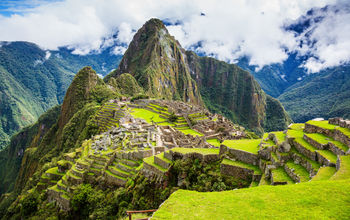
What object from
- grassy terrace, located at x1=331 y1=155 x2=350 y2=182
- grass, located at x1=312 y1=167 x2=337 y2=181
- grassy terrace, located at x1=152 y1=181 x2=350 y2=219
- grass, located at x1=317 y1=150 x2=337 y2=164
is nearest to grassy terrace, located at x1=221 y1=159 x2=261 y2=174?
grass, located at x1=317 y1=150 x2=337 y2=164

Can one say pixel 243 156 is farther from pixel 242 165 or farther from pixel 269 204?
pixel 269 204

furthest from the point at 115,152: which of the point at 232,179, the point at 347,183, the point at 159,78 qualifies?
the point at 159,78

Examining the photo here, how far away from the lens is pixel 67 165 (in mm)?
29953

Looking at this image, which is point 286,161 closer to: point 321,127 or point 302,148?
point 302,148

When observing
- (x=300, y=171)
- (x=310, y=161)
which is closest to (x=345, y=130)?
(x=310, y=161)

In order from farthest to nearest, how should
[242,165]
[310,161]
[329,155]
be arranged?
[242,165] < [310,161] < [329,155]

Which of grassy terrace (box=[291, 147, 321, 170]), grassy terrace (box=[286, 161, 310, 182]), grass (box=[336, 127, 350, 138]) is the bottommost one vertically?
grassy terrace (box=[286, 161, 310, 182])

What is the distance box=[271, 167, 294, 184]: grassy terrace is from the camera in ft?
34.2

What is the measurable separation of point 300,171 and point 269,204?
14.7 feet

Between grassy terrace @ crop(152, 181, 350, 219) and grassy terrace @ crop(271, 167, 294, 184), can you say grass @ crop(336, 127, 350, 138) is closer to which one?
grassy terrace @ crop(271, 167, 294, 184)

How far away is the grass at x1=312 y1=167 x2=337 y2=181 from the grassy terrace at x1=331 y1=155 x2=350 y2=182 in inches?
20.3

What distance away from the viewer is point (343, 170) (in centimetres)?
837

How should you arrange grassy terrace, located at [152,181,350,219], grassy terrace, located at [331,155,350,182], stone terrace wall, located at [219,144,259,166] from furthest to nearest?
stone terrace wall, located at [219,144,259,166] → grassy terrace, located at [331,155,350,182] → grassy terrace, located at [152,181,350,219]

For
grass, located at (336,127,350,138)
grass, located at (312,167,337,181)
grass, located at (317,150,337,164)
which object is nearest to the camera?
grass, located at (312,167,337,181)
